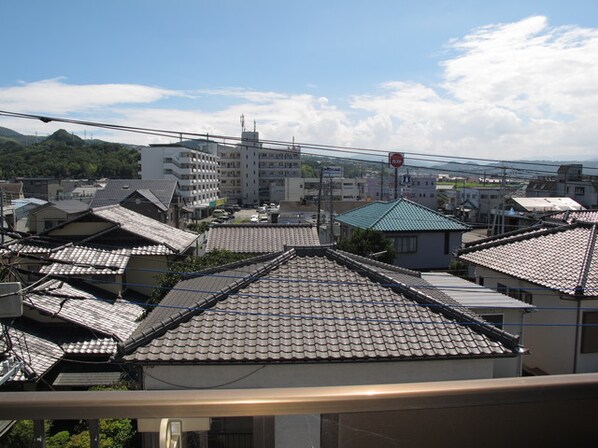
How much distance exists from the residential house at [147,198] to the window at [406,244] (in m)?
13.3

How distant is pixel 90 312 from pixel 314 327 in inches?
325

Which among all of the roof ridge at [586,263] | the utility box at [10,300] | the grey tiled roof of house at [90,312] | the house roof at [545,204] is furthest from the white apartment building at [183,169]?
the utility box at [10,300]

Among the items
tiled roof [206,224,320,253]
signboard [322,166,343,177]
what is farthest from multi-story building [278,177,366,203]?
tiled roof [206,224,320,253]

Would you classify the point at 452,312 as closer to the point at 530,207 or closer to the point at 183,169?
the point at 530,207

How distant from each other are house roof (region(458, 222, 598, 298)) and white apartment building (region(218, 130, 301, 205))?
179ft

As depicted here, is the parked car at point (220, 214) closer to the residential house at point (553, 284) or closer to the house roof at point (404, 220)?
the house roof at point (404, 220)

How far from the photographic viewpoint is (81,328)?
11656mm

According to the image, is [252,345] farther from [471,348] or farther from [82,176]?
[82,176]

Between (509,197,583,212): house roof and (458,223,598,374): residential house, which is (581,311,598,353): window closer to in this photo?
(458,223,598,374): residential house

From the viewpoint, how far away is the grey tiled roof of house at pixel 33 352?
356 inches

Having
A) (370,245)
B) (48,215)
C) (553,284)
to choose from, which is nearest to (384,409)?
(553,284)

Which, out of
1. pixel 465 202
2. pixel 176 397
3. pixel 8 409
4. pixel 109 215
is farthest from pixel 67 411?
pixel 465 202

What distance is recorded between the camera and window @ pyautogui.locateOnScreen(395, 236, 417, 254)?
70.4 ft

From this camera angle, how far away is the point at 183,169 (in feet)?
167
